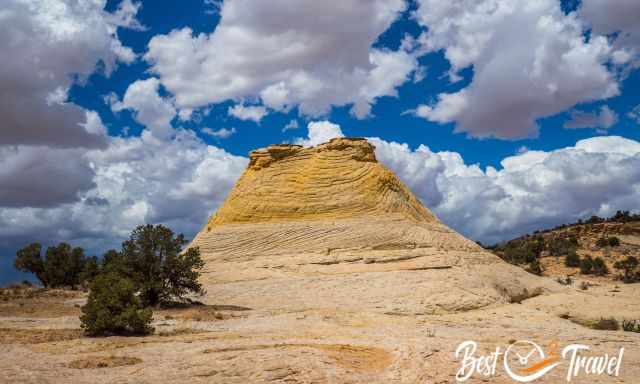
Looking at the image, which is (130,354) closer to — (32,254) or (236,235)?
(236,235)

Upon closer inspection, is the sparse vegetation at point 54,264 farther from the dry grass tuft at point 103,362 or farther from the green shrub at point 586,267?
the green shrub at point 586,267

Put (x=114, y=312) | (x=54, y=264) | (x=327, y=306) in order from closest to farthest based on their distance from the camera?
1. (x=114, y=312)
2. (x=327, y=306)
3. (x=54, y=264)

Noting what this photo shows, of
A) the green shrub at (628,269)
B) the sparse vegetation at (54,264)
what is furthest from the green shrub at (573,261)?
the sparse vegetation at (54,264)

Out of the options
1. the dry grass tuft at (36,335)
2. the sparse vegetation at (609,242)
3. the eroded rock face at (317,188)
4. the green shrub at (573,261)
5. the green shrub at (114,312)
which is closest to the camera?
the dry grass tuft at (36,335)

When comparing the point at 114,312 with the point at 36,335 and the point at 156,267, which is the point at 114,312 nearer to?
the point at 36,335

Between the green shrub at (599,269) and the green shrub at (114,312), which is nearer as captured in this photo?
the green shrub at (114,312)

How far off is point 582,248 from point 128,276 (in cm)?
5216

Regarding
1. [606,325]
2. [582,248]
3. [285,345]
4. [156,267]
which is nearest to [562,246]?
[582,248]

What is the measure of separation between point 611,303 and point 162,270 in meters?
21.1

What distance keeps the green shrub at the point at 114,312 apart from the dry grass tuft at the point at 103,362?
3.77 m

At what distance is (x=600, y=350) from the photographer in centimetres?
1301

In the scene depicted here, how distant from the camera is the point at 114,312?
15203 millimetres

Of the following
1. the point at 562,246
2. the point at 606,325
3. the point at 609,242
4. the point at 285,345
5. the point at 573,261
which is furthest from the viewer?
the point at 562,246

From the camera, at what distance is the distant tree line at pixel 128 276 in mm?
15039
